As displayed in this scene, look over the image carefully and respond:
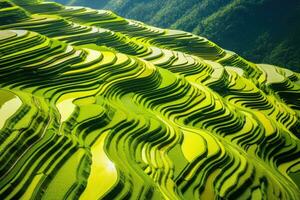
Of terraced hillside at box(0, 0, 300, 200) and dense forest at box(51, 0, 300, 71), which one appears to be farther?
dense forest at box(51, 0, 300, 71)

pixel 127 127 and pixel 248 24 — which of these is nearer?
pixel 127 127

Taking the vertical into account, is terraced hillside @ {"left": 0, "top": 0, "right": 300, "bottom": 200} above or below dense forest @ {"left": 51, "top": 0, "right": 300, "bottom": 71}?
above

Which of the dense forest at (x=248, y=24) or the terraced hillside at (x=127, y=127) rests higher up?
the terraced hillside at (x=127, y=127)

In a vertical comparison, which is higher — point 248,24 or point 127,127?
point 127,127

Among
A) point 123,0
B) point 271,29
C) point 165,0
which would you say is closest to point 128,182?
point 271,29
